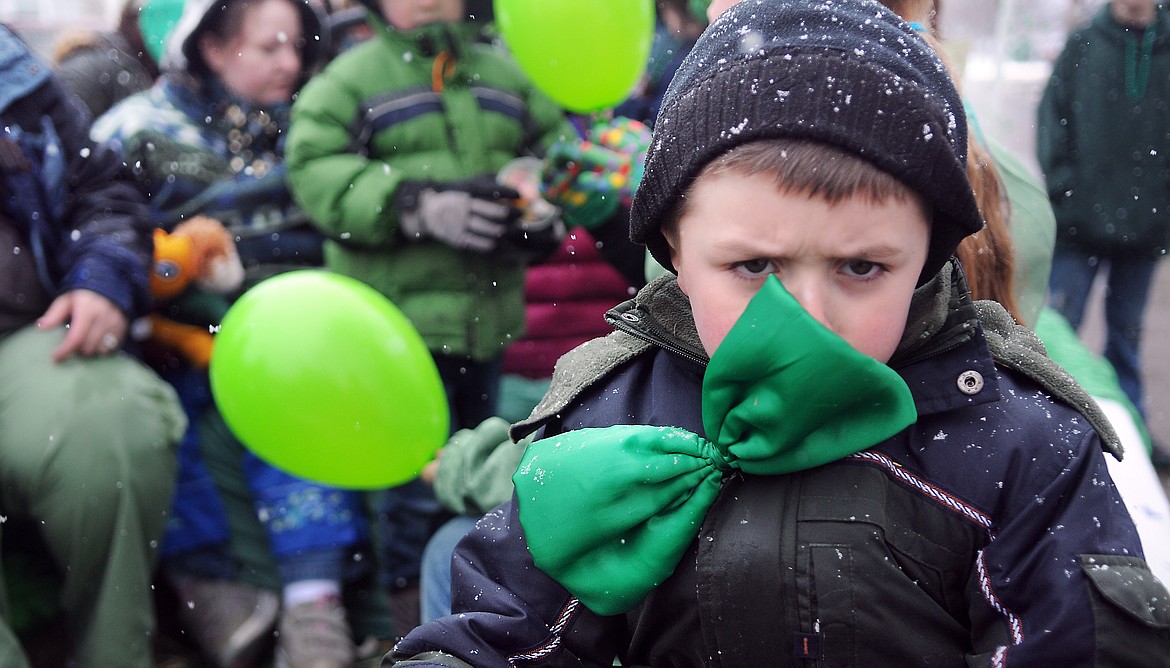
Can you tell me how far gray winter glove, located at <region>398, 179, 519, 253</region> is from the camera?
3.11 m

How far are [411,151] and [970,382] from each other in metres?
2.32

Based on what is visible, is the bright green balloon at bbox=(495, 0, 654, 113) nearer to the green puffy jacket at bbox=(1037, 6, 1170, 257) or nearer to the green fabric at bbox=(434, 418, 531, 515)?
the green fabric at bbox=(434, 418, 531, 515)

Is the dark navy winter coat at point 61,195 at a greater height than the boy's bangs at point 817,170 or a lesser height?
lesser

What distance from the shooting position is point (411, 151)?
3271 mm

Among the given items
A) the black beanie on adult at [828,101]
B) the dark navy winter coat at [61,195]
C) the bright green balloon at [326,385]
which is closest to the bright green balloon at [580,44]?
the bright green balloon at [326,385]

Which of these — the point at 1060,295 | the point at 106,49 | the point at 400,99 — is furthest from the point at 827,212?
the point at 1060,295

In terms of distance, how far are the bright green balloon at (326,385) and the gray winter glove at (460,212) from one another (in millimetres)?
792

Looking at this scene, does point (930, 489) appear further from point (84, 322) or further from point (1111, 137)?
point (1111, 137)

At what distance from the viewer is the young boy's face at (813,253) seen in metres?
1.16

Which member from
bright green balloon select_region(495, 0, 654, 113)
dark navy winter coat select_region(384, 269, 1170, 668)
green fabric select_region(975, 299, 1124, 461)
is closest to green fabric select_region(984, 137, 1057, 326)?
green fabric select_region(975, 299, 1124, 461)

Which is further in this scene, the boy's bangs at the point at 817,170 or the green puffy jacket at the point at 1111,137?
the green puffy jacket at the point at 1111,137

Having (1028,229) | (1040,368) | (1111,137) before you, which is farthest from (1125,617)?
(1111,137)

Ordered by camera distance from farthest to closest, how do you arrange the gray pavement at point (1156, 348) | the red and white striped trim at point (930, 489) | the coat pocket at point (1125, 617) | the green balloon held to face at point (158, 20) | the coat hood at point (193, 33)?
1. the gray pavement at point (1156, 348)
2. the green balloon held to face at point (158, 20)
3. the coat hood at point (193, 33)
4. the red and white striped trim at point (930, 489)
5. the coat pocket at point (1125, 617)

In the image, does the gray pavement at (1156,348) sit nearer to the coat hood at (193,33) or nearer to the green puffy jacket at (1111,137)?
the green puffy jacket at (1111,137)
